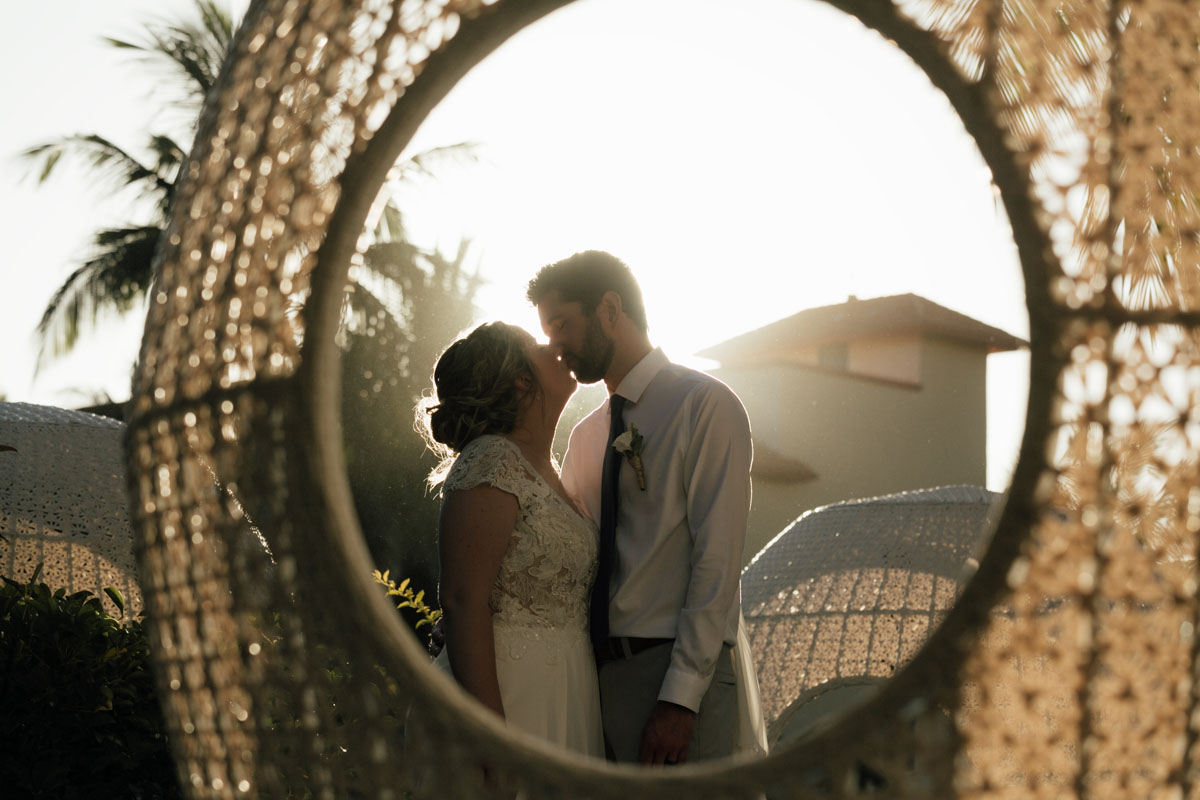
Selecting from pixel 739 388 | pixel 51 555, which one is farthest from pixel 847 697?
pixel 739 388

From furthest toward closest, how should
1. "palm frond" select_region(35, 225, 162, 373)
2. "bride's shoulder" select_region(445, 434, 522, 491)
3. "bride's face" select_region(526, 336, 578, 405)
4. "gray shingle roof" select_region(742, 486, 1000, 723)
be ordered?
"palm frond" select_region(35, 225, 162, 373) < "gray shingle roof" select_region(742, 486, 1000, 723) < "bride's face" select_region(526, 336, 578, 405) < "bride's shoulder" select_region(445, 434, 522, 491)

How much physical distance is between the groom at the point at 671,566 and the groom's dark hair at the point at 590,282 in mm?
183

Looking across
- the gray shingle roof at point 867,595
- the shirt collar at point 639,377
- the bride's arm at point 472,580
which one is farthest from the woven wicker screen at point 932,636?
the gray shingle roof at point 867,595

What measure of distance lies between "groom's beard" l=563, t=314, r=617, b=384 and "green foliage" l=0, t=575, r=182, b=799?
138cm

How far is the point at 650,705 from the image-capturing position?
233cm

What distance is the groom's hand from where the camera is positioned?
7.29 feet

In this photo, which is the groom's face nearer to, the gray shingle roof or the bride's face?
the bride's face

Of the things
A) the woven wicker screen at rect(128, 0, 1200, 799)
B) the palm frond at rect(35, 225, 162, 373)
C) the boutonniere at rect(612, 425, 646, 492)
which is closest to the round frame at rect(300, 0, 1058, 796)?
the woven wicker screen at rect(128, 0, 1200, 799)

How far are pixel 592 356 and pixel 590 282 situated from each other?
186 millimetres

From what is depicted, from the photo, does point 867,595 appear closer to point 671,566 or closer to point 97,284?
point 671,566

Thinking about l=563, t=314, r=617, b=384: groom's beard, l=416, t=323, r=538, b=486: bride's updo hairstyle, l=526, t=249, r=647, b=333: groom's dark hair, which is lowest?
l=416, t=323, r=538, b=486: bride's updo hairstyle

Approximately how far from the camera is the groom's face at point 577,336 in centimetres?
266

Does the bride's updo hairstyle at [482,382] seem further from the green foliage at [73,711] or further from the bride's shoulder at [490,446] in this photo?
the green foliage at [73,711]

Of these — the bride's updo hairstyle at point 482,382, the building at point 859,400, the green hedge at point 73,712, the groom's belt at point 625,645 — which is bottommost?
the green hedge at point 73,712
